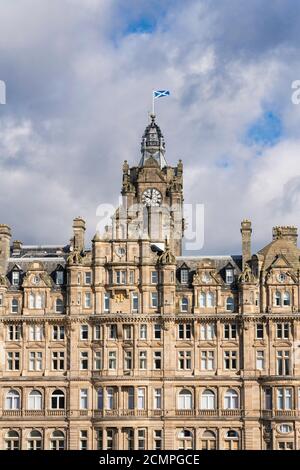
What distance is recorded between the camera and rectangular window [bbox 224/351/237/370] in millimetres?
124125

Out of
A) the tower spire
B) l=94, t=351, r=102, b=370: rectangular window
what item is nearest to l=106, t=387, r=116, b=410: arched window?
l=94, t=351, r=102, b=370: rectangular window

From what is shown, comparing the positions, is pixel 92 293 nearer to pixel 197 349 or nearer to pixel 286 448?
pixel 197 349

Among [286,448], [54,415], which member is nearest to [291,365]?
[286,448]

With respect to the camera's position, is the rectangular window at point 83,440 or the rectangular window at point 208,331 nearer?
the rectangular window at point 83,440

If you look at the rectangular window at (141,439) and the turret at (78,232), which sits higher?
the turret at (78,232)

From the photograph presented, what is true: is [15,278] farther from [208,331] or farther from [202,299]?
[208,331]

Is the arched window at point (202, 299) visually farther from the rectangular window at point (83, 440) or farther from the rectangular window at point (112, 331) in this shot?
the rectangular window at point (83, 440)

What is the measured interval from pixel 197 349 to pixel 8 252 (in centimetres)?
2259

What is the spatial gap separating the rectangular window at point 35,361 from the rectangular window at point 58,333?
222cm

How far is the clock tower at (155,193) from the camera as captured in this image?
13875cm

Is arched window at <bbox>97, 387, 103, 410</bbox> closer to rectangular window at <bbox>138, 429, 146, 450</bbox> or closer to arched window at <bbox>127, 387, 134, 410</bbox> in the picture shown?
arched window at <bbox>127, 387, 134, 410</bbox>

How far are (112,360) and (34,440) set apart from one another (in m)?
11.0

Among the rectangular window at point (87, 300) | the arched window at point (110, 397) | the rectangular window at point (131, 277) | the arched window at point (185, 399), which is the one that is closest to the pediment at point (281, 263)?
the rectangular window at point (131, 277)
